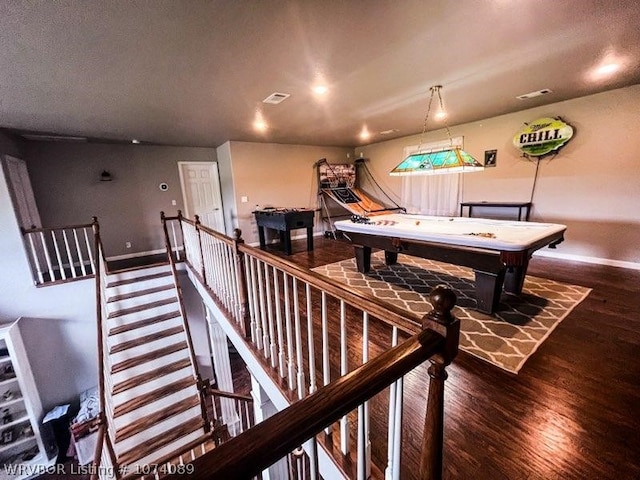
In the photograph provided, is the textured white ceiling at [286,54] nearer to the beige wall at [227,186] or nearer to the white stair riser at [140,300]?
the beige wall at [227,186]

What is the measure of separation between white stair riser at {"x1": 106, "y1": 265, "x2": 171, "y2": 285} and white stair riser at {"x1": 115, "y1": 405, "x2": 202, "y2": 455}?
8.07 feet

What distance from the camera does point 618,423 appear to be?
151 cm

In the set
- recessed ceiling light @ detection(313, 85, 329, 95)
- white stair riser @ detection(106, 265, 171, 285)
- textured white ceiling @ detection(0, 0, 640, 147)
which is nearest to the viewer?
textured white ceiling @ detection(0, 0, 640, 147)

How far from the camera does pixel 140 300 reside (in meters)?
4.57

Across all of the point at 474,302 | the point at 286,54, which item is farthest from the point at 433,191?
the point at 286,54

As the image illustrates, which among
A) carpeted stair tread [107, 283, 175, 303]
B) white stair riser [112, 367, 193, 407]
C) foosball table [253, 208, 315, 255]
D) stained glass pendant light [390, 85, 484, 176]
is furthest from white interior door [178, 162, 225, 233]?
stained glass pendant light [390, 85, 484, 176]

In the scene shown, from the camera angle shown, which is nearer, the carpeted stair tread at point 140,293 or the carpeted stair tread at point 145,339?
the carpeted stair tread at point 145,339

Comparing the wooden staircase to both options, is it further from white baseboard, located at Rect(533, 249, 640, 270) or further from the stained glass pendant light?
white baseboard, located at Rect(533, 249, 640, 270)

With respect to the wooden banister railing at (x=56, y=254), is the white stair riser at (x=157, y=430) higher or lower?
lower

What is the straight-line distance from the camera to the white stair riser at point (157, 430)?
11.1 ft

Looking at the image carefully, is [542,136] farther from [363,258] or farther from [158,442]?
[158,442]

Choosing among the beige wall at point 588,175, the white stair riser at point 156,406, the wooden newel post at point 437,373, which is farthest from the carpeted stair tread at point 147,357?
the beige wall at point 588,175

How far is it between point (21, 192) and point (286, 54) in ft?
16.6

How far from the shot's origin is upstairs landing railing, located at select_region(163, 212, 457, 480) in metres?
0.93
